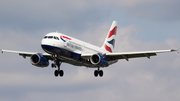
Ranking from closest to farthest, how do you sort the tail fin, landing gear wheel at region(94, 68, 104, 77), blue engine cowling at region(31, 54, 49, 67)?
blue engine cowling at region(31, 54, 49, 67)
landing gear wheel at region(94, 68, 104, 77)
the tail fin

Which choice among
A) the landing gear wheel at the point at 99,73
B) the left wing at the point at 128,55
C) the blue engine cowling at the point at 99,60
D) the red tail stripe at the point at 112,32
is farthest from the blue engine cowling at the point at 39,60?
the red tail stripe at the point at 112,32

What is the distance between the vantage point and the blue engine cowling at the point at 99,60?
192ft

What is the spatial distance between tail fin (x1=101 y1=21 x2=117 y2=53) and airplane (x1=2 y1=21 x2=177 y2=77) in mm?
7336

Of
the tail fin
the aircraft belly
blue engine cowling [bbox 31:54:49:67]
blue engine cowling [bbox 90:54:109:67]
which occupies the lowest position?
blue engine cowling [bbox 90:54:109:67]

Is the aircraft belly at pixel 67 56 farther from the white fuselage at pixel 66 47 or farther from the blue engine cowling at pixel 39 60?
the blue engine cowling at pixel 39 60

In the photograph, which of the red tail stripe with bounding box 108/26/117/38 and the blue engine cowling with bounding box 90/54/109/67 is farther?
the red tail stripe with bounding box 108/26/117/38

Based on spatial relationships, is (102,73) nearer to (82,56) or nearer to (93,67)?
(93,67)

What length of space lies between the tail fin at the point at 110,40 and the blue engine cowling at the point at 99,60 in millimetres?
13159

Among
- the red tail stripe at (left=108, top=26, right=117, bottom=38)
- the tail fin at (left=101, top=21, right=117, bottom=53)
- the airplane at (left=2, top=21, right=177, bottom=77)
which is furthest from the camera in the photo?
the red tail stripe at (left=108, top=26, right=117, bottom=38)

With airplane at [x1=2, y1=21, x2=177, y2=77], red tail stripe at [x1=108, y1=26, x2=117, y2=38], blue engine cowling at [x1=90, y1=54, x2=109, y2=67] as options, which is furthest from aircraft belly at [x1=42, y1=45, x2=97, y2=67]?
red tail stripe at [x1=108, y1=26, x2=117, y2=38]

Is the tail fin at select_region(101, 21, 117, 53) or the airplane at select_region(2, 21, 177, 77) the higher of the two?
the tail fin at select_region(101, 21, 117, 53)

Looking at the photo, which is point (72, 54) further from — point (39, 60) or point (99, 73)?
point (99, 73)

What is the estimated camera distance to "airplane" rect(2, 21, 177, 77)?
56.3m

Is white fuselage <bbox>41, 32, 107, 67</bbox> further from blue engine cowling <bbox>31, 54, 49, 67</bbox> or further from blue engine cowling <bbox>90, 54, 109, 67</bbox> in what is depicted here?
blue engine cowling <bbox>31, 54, 49, 67</bbox>
